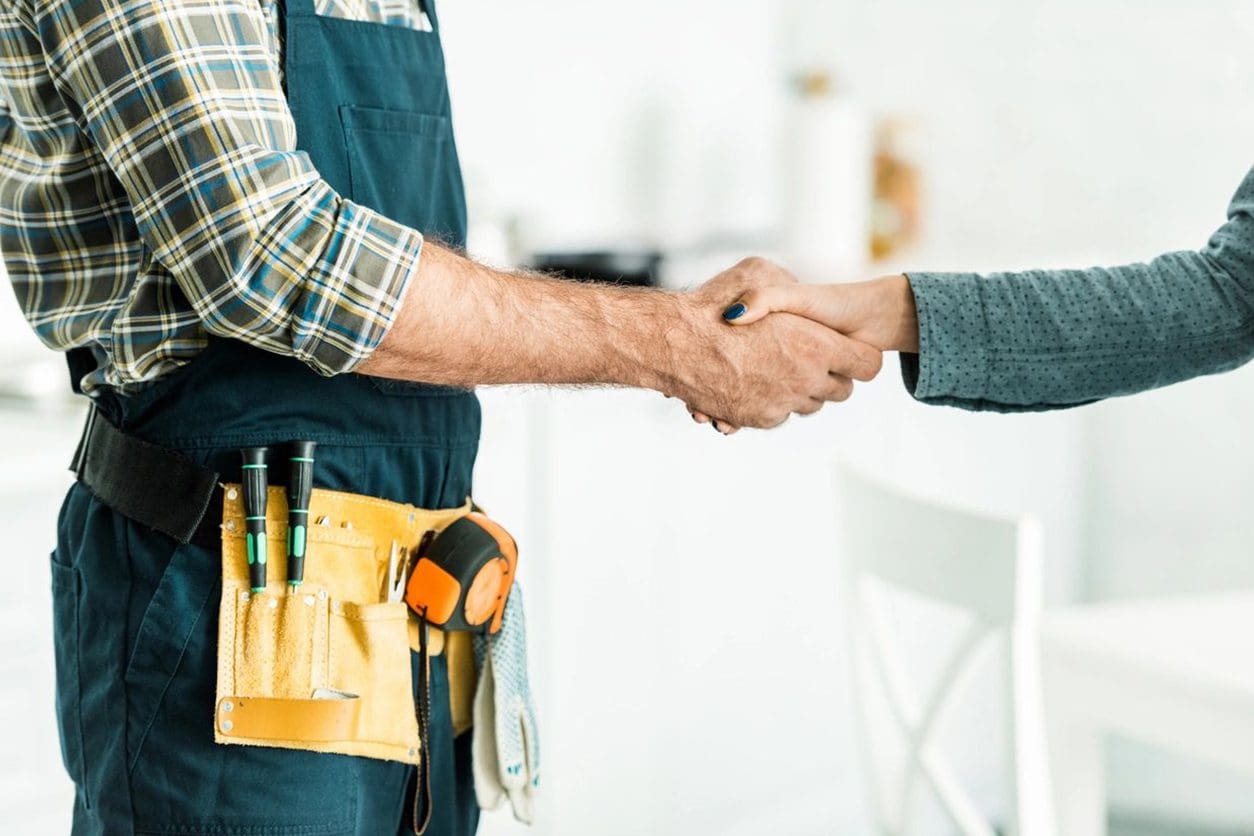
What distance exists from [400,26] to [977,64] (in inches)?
76.0

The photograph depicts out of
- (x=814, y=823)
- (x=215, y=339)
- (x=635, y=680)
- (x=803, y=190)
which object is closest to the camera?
(x=215, y=339)

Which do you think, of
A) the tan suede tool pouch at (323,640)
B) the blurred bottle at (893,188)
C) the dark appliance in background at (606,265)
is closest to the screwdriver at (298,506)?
the tan suede tool pouch at (323,640)

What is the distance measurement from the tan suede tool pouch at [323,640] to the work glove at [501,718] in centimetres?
10

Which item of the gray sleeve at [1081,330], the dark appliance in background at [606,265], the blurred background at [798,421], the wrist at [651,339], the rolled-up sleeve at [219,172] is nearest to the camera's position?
the rolled-up sleeve at [219,172]

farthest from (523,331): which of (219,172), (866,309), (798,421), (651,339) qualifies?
(798,421)

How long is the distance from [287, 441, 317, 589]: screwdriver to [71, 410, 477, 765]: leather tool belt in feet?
0.04

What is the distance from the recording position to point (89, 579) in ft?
3.14

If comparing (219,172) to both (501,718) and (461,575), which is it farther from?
(501,718)

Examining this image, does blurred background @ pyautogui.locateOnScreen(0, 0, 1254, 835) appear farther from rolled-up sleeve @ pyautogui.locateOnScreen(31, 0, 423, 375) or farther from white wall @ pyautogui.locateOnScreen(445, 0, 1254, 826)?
rolled-up sleeve @ pyautogui.locateOnScreen(31, 0, 423, 375)

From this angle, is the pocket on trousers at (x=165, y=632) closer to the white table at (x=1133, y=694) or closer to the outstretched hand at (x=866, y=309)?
the outstretched hand at (x=866, y=309)

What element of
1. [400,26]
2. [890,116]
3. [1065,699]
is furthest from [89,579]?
[890,116]

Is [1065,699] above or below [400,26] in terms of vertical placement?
below

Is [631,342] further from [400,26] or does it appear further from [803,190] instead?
[803,190]

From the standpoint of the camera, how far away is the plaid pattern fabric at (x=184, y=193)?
2.65 feet
